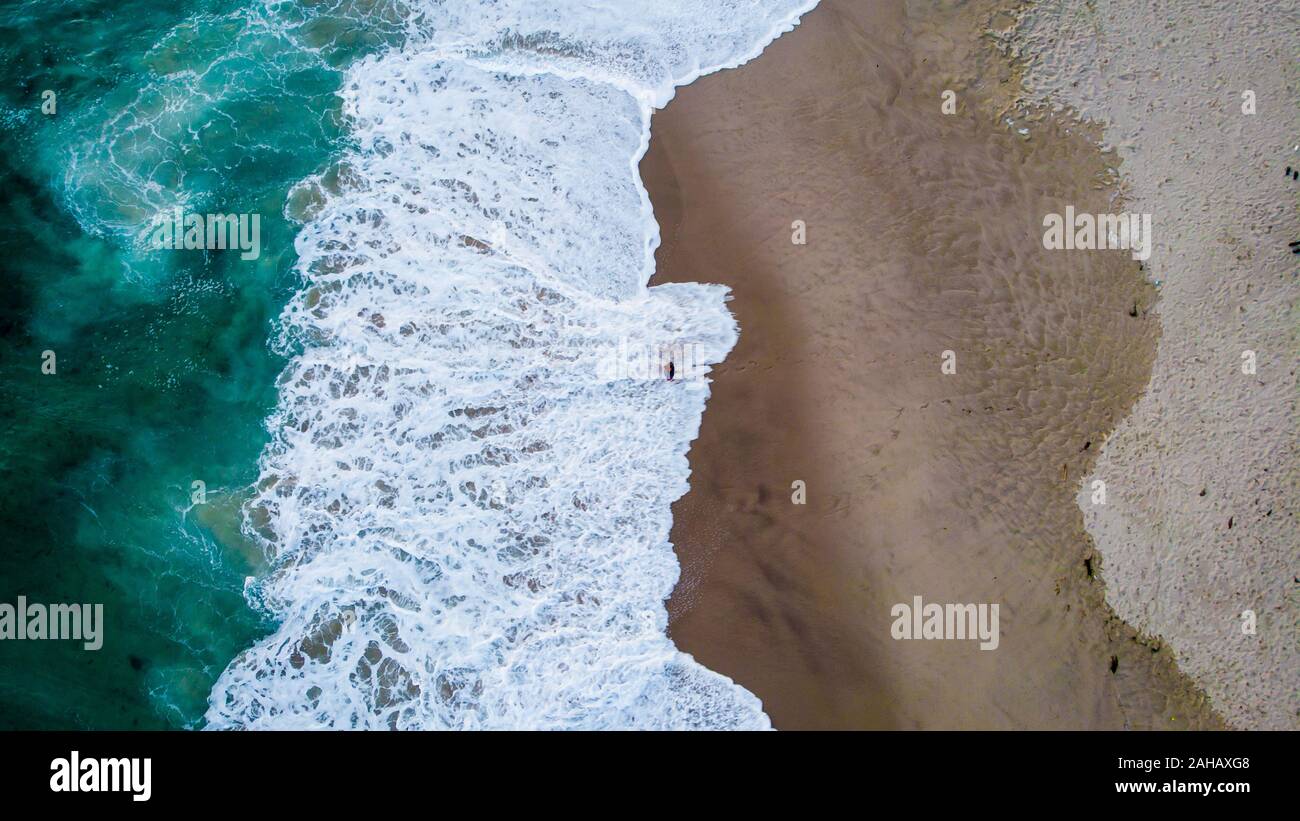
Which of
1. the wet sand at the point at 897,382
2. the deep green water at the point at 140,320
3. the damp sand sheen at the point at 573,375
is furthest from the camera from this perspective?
the deep green water at the point at 140,320

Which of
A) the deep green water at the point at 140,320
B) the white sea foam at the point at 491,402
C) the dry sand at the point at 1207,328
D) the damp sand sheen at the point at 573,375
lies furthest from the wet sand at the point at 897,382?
the deep green water at the point at 140,320

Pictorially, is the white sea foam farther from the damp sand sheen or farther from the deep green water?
the deep green water

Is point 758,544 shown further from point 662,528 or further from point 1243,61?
point 1243,61

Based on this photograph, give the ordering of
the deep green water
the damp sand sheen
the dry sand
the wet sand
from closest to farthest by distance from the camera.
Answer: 1. the wet sand
2. the damp sand sheen
3. the dry sand
4. the deep green water

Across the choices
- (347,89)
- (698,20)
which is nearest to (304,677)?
(347,89)

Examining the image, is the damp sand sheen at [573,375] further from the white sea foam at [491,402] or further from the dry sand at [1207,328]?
the dry sand at [1207,328]

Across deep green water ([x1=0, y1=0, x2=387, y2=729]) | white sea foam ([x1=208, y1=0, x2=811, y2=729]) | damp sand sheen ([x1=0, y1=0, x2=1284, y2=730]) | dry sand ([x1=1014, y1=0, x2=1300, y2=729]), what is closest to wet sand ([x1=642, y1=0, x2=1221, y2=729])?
damp sand sheen ([x1=0, y1=0, x2=1284, y2=730])

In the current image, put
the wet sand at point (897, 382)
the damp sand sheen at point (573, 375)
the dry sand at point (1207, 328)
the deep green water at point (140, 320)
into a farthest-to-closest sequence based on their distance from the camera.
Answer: the deep green water at point (140, 320), the dry sand at point (1207, 328), the damp sand sheen at point (573, 375), the wet sand at point (897, 382)
